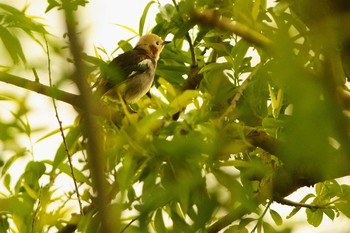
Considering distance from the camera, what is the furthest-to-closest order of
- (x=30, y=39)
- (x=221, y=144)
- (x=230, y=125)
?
(x=30, y=39) → (x=230, y=125) → (x=221, y=144)

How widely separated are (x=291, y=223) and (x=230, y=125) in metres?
0.44

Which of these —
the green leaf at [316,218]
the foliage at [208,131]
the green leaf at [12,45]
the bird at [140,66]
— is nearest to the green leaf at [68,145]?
the foliage at [208,131]

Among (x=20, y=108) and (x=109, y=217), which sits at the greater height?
(x=20, y=108)

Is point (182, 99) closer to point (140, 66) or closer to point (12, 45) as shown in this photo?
point (12, 45)

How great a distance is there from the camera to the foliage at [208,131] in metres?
0.73

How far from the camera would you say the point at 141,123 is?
1314 mm

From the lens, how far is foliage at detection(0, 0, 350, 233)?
734mm

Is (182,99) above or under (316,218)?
above

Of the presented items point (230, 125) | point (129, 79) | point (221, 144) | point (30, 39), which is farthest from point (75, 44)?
point (129, 79)

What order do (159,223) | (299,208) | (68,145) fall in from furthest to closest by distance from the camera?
(299,208) < (68,145) < (159,223)

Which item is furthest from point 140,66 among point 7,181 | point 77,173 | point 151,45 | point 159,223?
point 159,223

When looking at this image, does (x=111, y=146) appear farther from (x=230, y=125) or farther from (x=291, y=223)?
(x=291, y=223)

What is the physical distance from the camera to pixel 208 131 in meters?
1.27

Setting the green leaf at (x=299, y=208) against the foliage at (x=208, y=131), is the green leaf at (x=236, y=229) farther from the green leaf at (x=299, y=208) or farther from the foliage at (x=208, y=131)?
the green leaf at (x=299, y=208)
